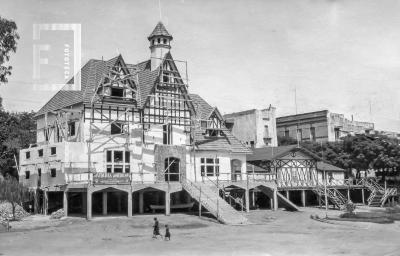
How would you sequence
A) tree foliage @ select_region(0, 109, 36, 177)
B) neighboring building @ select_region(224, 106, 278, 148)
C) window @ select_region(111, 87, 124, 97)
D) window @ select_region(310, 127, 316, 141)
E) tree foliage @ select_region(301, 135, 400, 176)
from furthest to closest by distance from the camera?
window @ select_region(310, 127, 316, 141) → neighboring building @ select_region(224, 106, 278, 148) → tree foliage @ select_region(301, 135, 400, 176) → tree foliage @ select_region(0, 109, 36, 177) → window @ select_region(111, 87, 124, 97)

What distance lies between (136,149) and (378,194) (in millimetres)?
29148

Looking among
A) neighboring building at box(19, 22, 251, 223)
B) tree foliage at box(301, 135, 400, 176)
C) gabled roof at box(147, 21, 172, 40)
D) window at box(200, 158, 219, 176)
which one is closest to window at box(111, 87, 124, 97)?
neighboring building at box(19, 22, 251, 223)

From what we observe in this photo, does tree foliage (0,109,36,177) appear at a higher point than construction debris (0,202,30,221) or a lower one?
higher

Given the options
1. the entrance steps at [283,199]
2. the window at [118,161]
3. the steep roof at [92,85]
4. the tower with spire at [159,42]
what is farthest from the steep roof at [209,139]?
the window at [118,161]

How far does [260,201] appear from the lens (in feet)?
180

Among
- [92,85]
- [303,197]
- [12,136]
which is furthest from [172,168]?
[12,136]

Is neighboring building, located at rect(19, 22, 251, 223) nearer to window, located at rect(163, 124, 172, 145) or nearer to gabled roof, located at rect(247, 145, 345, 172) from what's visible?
window, located at rect(163, 124, 172, 145)

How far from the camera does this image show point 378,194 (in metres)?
57.2

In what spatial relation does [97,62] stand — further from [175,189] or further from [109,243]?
[109,243]

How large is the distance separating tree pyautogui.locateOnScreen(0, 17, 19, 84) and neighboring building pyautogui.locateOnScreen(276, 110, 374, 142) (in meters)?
57.4

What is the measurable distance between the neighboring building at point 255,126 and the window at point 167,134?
2745 centimetres

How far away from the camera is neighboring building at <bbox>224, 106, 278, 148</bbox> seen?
75375 mm

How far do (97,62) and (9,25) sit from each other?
16.7m

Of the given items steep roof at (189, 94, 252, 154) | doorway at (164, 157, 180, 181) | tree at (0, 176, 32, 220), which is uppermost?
steep roof at (189, 94, 252, 154)
